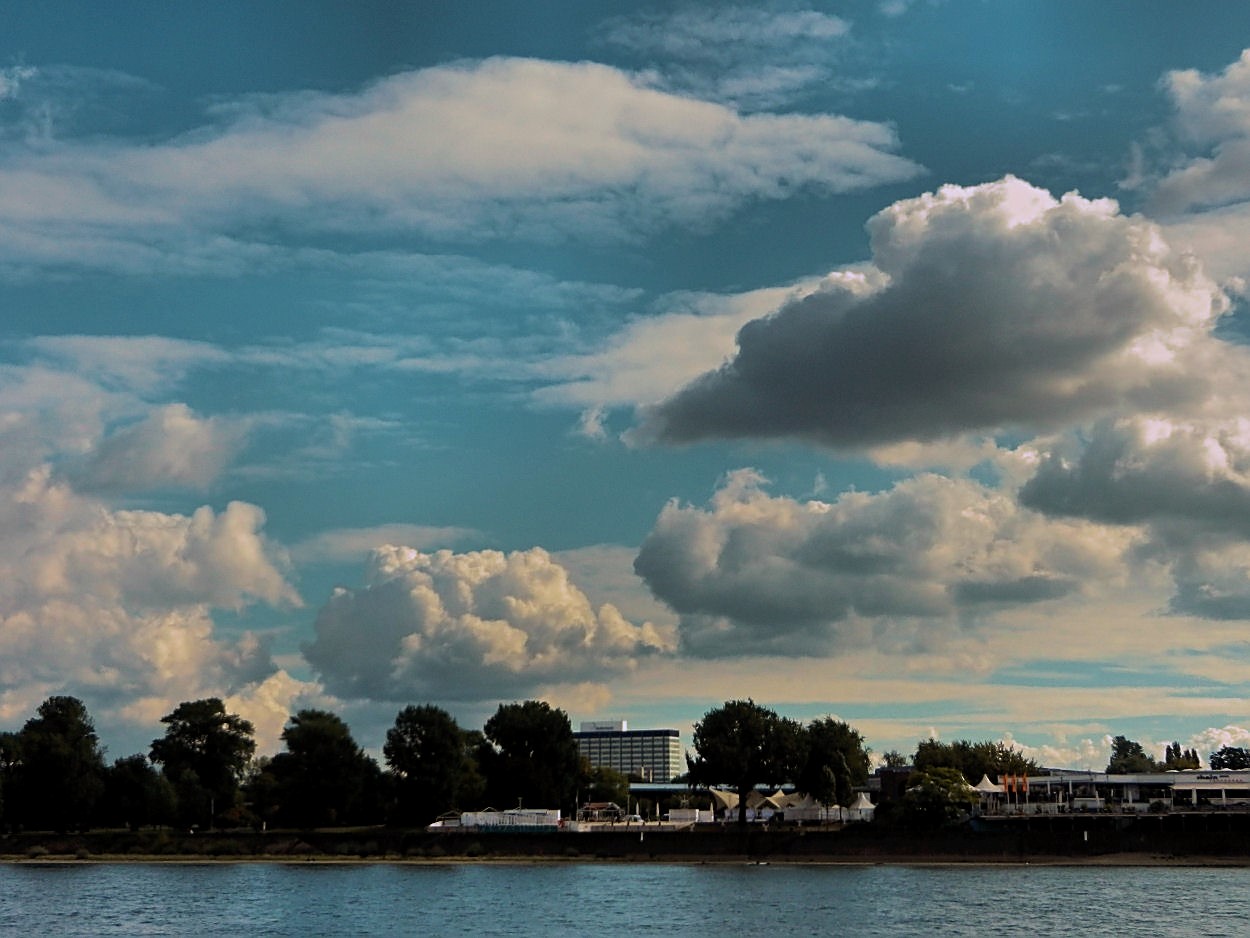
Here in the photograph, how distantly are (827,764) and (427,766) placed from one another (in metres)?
49.1

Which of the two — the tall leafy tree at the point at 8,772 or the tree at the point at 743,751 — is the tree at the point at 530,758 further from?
the tall leafy tree at the point at 8,772

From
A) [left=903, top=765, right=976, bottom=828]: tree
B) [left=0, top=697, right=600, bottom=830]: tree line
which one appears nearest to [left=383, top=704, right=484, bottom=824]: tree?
[left=0, top=697, right=600, bottom=830]: tree line

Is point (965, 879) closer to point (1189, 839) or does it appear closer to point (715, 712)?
point (1189, 839)

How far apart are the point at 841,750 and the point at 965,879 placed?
2717 inches

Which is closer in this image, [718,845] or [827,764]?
[718,845]

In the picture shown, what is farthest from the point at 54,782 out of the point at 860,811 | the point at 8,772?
the point at 860,811

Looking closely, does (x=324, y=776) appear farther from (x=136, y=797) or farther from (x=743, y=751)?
(x=743, y=751)

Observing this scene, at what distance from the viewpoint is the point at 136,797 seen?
184m

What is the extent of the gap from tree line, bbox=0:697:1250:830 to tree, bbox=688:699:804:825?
16 cm

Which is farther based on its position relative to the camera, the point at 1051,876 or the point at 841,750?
the point at 841,750

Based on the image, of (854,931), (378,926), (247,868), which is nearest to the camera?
(854,931)

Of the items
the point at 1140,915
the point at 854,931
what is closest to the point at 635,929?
the point at 854,931

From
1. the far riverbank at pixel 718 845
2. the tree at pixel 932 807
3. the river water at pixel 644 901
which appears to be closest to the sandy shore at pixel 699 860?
the far riverbank at pixel 718 845

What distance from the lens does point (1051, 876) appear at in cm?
11750
